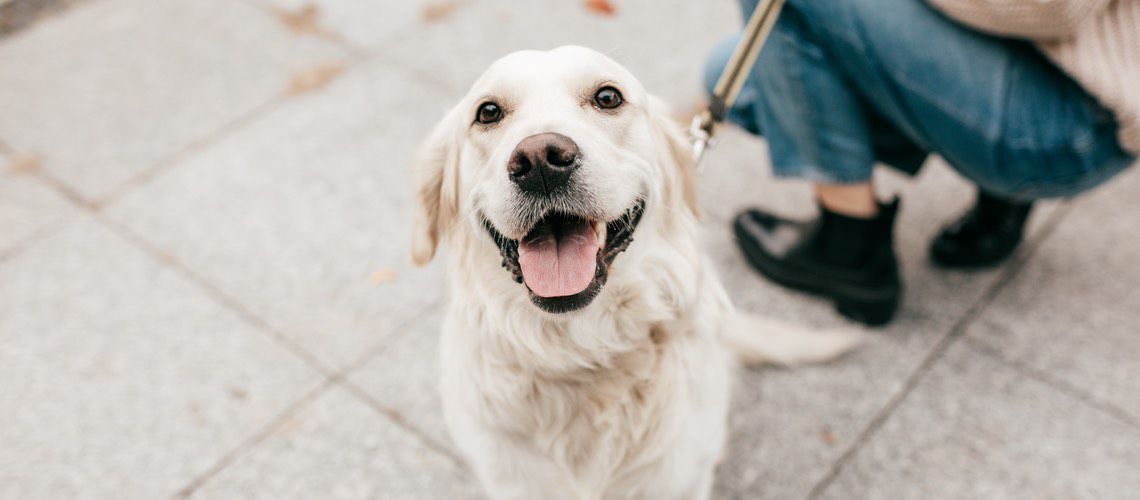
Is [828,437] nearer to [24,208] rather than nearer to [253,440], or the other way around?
[253,440]

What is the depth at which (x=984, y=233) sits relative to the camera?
290 cm

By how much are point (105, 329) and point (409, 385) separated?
45.1 inches

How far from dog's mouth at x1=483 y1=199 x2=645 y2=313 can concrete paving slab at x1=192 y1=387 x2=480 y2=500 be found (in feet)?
3.18

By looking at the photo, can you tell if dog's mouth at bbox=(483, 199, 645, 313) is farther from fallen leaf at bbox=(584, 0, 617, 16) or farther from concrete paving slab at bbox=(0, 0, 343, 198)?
fallen leaf at bbox=(584, 0, 617, 16)

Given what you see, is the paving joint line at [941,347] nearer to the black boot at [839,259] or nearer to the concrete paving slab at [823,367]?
the concrete paving slab at [823,367]

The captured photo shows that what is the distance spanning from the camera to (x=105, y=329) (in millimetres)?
2941

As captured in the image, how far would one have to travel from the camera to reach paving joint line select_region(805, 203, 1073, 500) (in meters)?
2.48

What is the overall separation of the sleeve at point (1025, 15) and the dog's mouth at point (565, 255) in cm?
108

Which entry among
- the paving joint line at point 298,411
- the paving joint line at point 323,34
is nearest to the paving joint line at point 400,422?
the paving joint line at point 298,411

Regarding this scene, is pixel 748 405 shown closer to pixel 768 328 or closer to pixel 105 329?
pixel 768 328

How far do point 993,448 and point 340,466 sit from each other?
6.48ft

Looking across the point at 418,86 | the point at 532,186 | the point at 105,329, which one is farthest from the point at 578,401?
the point at 418,86

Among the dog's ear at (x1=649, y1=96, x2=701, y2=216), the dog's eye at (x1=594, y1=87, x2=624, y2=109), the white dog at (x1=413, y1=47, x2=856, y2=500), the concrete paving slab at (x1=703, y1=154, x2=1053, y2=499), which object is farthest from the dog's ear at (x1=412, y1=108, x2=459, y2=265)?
the concrete paving slab at (x1=703, y1=154, x2=1053, y2=499)

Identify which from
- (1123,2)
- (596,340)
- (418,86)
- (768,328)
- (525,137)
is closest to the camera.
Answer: (525,137)
